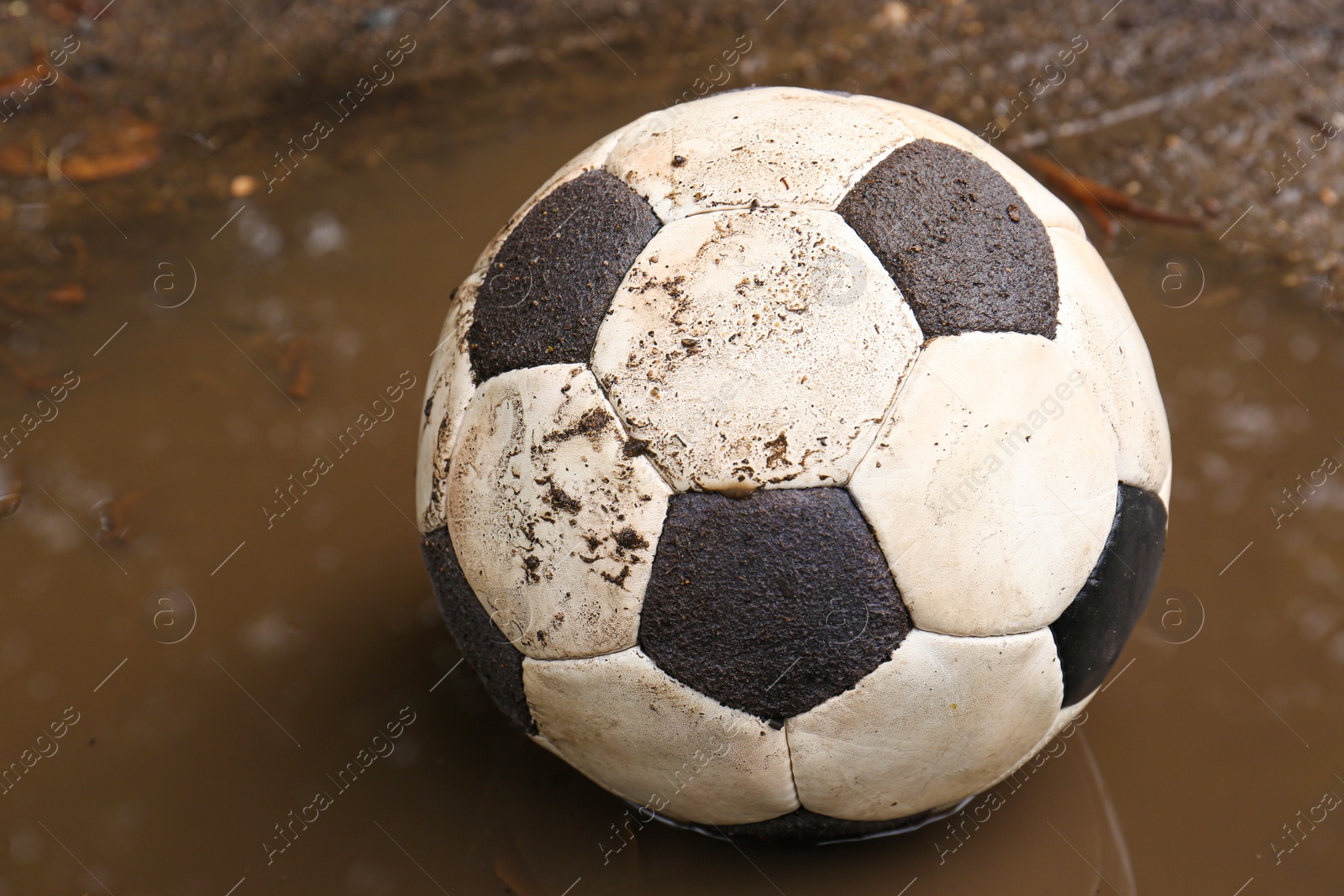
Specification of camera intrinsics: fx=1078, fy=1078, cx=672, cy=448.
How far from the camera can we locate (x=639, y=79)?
411cm

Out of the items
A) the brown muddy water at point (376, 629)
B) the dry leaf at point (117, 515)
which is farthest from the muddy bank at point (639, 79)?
the dry leaf at point (117, 515)

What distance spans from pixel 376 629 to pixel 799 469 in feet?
5.21

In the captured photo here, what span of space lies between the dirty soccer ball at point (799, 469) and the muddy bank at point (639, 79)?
6.55 feet

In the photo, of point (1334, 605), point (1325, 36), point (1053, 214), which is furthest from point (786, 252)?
point (1325, 36)

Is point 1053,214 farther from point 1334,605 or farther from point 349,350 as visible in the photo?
point 349,350

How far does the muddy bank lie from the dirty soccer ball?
6.55 feet

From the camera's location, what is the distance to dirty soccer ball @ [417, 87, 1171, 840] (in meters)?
1.74

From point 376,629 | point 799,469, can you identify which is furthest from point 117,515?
point 799,469

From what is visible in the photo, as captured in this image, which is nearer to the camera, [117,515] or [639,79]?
[117,515]

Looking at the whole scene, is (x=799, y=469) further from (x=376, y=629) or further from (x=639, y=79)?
(x=639, y=79)

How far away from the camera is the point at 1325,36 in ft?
13.1

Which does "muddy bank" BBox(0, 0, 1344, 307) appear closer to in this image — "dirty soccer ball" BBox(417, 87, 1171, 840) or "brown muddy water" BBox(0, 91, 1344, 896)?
"brown muddy water" BBox(0, 91, 1344, 896)

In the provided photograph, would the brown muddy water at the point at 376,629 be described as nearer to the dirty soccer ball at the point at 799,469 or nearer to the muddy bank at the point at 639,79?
the muddy bank at the point at 639,79

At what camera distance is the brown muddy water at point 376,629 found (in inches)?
96.1
